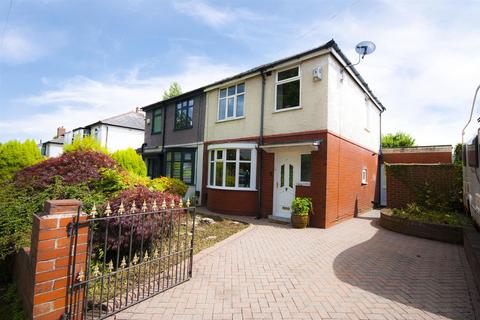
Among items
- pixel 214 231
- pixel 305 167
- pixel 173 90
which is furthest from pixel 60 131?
pixel 305 167

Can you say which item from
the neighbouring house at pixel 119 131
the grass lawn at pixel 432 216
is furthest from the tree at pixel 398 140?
the neighbouring house at pixel 119 131

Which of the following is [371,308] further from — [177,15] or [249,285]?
[177,15]

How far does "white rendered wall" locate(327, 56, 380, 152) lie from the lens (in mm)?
8883

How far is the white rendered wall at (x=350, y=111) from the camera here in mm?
8883

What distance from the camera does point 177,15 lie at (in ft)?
23.3

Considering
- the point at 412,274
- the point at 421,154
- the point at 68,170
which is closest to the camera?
the point at 412,274

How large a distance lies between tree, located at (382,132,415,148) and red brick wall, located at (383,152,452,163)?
39.2 feet

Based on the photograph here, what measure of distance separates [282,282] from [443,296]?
7.87ft

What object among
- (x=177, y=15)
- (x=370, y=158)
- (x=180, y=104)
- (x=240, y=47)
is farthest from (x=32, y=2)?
(x=370, y=158)

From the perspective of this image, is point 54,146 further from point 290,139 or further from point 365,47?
point 365,47

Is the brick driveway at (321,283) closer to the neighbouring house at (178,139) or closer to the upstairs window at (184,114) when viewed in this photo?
the neighbouring house at (178,139)

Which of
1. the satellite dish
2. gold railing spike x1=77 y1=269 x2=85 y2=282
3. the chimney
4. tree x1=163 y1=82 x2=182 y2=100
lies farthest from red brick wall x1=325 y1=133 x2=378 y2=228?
the chimney

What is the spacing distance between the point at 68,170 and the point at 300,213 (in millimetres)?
6603

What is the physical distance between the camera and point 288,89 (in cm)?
968
